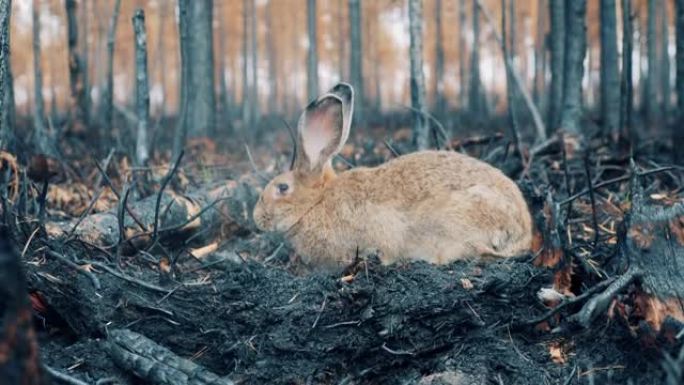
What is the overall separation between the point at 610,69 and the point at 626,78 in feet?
7.66

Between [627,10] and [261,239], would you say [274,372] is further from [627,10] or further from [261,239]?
[627,10]

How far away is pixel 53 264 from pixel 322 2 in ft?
127

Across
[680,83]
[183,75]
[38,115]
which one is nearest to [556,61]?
[680,83]

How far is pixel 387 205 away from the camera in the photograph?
4496 millimetres

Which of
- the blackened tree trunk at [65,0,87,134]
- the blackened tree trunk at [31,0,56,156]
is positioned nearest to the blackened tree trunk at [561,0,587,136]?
the blackened tree trunk at [31,0,56,156]

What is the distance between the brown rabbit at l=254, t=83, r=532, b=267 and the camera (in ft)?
14.2

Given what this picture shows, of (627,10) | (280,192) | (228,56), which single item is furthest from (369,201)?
(228,56)

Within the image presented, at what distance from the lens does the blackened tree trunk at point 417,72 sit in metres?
6.85

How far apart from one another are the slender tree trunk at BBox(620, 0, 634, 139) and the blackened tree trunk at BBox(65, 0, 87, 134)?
691 cm

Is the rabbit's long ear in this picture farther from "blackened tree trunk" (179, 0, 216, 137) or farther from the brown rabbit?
"blackened tree trunk" (179, 0, 216, 137)

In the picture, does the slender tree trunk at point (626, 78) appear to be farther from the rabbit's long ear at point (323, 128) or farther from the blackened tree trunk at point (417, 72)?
the rabbit's long ear at point (323, 128)

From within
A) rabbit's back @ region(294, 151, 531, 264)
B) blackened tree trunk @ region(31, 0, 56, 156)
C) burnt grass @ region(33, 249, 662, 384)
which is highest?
blackened tree trunk @ region(31, 0, 56, 156)

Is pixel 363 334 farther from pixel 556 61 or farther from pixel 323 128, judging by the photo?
pixel 556 61

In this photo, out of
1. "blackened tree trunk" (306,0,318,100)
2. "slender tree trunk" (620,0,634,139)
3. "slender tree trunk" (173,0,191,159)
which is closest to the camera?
"slender tree trunk" (173,0,191,159)
